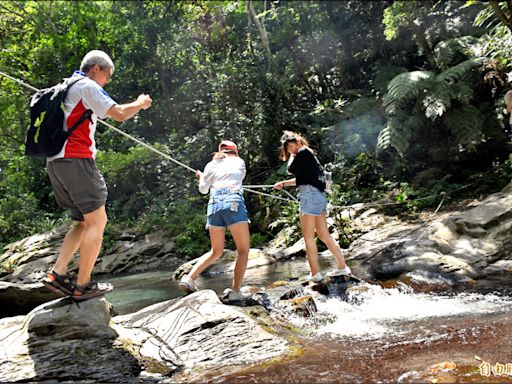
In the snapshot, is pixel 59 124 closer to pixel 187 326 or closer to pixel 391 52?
pixel 187 326

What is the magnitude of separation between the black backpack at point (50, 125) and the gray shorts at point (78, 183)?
0.40ft

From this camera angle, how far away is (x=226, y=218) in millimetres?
4262

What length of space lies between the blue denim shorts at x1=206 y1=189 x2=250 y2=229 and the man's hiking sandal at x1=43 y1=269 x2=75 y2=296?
1429 millimetres

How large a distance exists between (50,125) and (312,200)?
3.03 metres

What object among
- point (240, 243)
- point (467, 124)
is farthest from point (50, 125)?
point (467, 124)

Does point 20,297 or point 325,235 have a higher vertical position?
point 20,297

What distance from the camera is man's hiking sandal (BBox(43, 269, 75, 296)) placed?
125 inches

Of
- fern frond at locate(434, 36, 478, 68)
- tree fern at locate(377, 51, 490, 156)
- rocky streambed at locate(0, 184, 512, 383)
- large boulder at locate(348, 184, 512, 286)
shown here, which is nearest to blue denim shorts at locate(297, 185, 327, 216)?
rocky streambed at locate(0, 184, 512, 383)

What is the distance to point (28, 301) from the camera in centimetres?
451

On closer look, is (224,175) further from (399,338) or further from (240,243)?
(399,338)

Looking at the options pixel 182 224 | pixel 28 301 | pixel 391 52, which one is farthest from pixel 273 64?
pixel 28 301

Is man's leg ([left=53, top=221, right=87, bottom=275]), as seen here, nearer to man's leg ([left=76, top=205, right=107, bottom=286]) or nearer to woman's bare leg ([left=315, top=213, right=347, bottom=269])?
man's leg ([left=76, top=205, right=107, bottom=286])

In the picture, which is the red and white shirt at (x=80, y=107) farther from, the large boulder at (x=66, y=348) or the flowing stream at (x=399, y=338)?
the flowing stream at (x=399, y=338)

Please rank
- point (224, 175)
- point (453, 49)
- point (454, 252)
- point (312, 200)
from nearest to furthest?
point (224, 175), point (312, 200), point (454, 252), point (453, 49)
